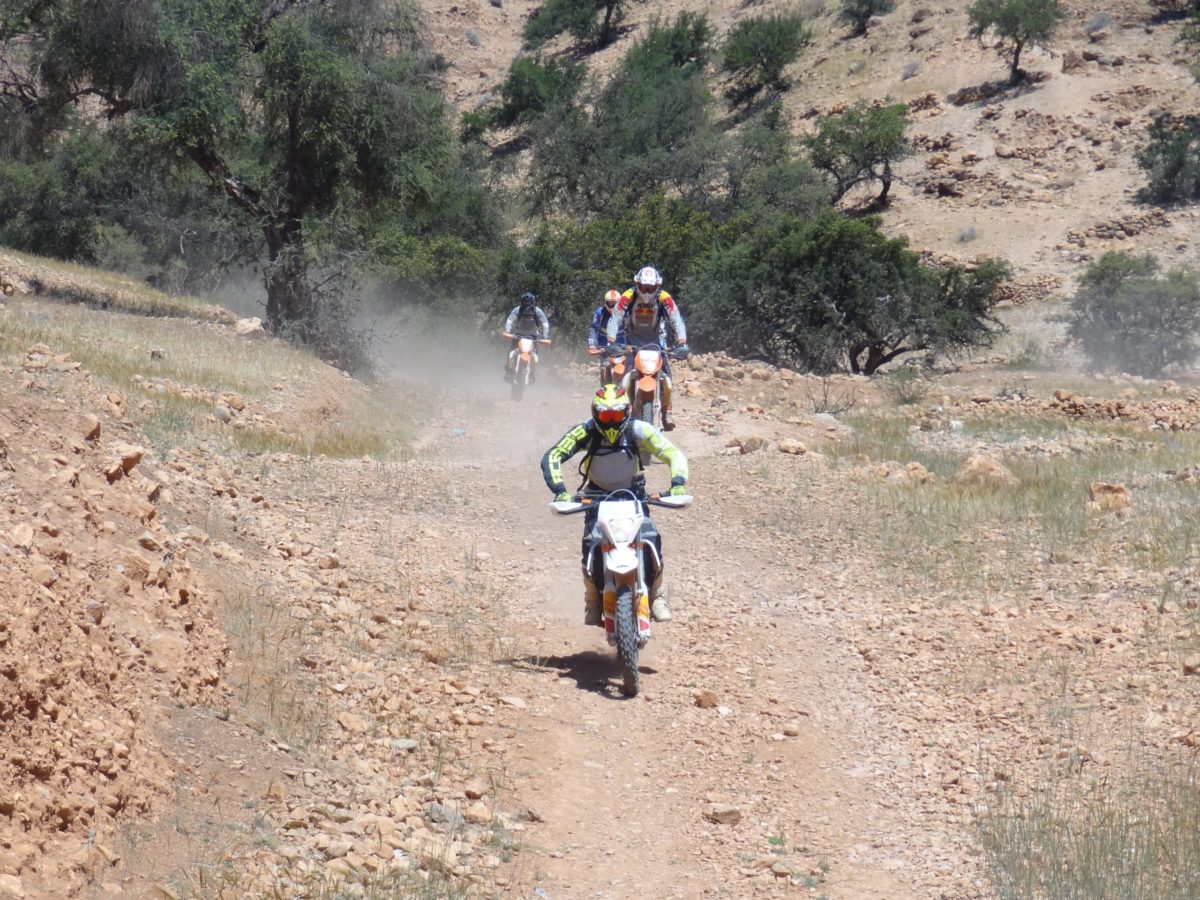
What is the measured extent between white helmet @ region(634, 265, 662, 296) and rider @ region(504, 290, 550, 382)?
17.2 feet

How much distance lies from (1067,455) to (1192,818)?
38.6 feet

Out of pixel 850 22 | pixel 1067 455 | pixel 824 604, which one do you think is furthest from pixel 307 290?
pixel 850 22

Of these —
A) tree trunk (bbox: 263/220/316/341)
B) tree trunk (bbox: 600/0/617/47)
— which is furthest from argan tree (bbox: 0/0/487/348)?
tree trunk (bbox: 600/0/617/47)

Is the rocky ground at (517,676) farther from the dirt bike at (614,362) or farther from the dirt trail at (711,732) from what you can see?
the dirt bike at (614,362)

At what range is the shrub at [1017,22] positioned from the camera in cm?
4844

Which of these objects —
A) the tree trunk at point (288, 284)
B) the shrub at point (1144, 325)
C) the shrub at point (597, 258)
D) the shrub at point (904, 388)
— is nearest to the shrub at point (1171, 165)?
the shrub at point (1144, 325)

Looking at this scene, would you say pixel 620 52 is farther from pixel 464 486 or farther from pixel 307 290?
pixel 464 486

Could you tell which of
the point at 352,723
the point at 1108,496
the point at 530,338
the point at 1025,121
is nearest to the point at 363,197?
the point at 530,338

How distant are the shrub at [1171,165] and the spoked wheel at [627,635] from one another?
1536 inches

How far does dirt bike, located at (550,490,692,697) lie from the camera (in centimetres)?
776

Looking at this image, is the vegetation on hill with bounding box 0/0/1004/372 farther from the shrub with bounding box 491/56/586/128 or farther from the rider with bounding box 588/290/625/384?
the shrub with bounding box 491/56/586/128

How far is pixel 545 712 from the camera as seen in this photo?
7520 millimetres

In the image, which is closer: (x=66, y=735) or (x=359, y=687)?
(x=66, y=735)

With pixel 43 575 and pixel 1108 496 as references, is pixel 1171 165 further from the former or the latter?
pixel 43 575
